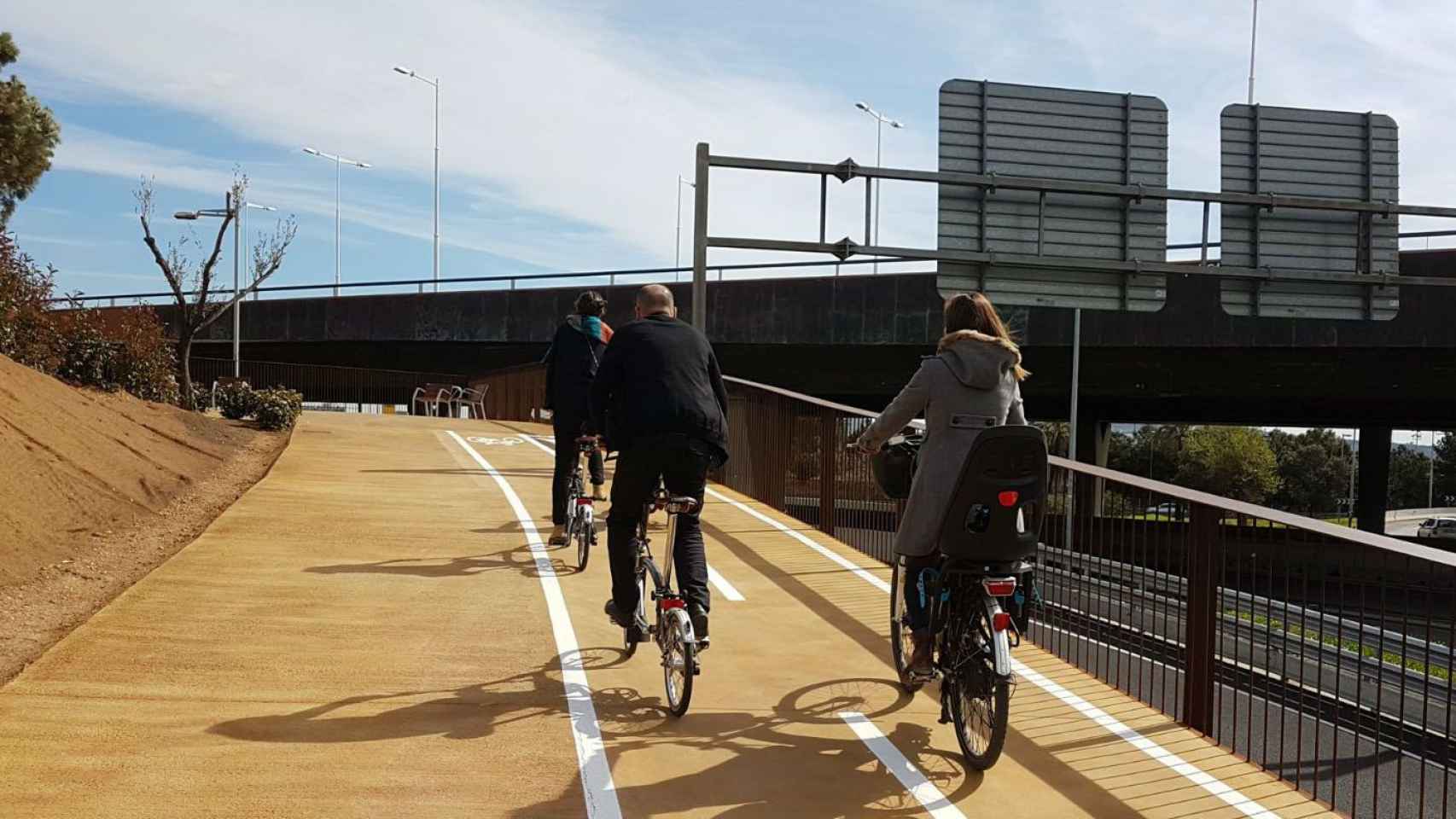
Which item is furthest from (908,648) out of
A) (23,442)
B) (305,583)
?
(23,442)

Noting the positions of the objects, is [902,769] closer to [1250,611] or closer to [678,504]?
[678,504]

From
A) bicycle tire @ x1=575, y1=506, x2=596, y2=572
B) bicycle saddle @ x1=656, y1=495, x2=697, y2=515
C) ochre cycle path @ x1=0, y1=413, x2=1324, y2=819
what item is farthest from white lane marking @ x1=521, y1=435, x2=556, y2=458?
bicycle saddle @ x1=656, y1=495, x2=697, y2=515

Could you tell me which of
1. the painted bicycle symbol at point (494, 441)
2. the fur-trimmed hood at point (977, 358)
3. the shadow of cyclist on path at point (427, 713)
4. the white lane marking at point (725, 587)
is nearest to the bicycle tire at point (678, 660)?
the shadow of cyclist on path at point (427, 713)

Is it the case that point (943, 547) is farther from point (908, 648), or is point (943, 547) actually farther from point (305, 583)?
point (305, 583)

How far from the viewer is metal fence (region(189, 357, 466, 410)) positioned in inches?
1925

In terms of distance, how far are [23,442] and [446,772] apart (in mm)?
8202

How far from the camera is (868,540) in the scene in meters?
11.7

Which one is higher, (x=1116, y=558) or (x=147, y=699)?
(x=1116, y=558)

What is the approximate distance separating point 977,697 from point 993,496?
0.83 metres

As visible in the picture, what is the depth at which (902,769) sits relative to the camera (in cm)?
540

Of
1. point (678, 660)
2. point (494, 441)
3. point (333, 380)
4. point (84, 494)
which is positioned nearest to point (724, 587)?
point (678, 660)

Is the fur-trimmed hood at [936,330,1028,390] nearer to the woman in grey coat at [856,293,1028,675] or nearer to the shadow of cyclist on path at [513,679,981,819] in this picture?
the woman in grey coat at [856,293,1028,675]

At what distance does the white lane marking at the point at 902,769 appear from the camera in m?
4.94

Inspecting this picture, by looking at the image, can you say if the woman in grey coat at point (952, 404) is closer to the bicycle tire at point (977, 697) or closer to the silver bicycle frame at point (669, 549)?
the bicycle tire at point (977, 697)
